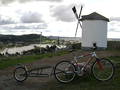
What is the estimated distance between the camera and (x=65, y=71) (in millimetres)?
11156

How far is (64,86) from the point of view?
34.9ft

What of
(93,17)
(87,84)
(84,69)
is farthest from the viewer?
(93,17)

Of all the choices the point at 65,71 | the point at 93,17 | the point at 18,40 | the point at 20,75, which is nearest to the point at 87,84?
the point at 65,71

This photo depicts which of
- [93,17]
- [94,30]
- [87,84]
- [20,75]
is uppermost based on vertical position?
[93,17]

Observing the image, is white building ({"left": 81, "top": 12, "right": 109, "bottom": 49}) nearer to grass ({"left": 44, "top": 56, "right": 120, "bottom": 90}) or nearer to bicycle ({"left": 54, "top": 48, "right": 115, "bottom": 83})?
grass ({"left": 44, "top": 56, "right": 120, "bottom": 90})

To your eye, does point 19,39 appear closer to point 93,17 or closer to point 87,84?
point 93,17

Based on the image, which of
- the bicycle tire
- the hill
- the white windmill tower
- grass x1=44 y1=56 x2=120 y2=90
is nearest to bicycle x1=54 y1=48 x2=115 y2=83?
grass x1=44 y1=56 x2=120 y2=90

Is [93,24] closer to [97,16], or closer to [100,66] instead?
[97,16]

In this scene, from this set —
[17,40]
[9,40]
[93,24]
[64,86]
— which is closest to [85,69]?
[64,86]

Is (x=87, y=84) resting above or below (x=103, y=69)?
below

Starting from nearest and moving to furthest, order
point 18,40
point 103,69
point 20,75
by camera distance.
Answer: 1. point 103,69
2. point 20,75
3. point 18,40

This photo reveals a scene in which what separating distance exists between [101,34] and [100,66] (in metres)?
23.9

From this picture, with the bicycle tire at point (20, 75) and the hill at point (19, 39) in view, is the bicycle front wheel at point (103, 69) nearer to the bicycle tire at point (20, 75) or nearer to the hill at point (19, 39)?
the bicycle tire at point (20, 75)

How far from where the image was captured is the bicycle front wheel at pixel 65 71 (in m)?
11.1
